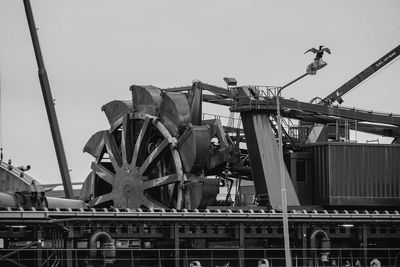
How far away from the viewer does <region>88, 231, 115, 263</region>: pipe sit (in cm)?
7125

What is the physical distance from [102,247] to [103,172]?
84.5ft

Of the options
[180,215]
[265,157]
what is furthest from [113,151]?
[180,215]

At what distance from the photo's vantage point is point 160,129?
3568 inches

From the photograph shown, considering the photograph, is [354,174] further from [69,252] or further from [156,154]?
[69,252]

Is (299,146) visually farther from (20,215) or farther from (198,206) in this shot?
(20,215)

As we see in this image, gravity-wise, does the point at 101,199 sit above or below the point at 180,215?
above

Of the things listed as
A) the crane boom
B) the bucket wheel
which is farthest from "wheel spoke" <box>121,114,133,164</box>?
Result: the crane boom

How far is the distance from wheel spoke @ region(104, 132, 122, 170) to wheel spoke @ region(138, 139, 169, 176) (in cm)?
417

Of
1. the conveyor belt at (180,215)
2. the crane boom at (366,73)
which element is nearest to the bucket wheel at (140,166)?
the conveyor belt at (180,215)

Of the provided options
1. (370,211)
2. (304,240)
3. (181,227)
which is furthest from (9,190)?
(370,211)

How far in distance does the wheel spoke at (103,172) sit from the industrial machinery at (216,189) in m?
0.11

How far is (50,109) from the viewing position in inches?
3971

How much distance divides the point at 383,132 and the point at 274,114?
13302 millimetres

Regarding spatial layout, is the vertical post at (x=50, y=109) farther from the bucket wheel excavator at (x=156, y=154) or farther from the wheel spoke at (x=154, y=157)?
the wheel spoke at (x=154, y=157)
